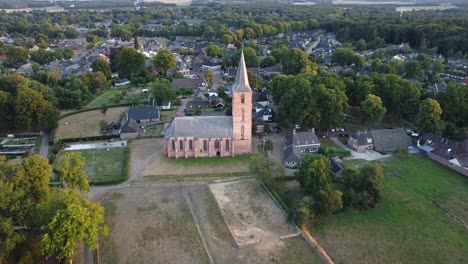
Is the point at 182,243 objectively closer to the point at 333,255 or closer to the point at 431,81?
the point at 333,255

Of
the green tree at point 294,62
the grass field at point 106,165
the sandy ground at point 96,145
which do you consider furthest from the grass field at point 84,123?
the green tree at point 294,62

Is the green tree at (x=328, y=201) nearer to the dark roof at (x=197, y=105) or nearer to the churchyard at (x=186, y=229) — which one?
the churchyard at (x=186, y=229)

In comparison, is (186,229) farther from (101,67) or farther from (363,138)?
(101,67)

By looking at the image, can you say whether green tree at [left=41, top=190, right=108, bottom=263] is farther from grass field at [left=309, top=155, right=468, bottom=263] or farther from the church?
the church

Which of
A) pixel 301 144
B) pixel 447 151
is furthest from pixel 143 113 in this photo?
pixel 447 151

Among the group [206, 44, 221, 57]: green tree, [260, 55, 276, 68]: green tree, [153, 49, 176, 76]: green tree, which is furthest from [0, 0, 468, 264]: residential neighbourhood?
[206, 44, 221, 57]: green tree

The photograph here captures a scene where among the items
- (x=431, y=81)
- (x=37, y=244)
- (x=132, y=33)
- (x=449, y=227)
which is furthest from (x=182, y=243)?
(x=132, y=33)
